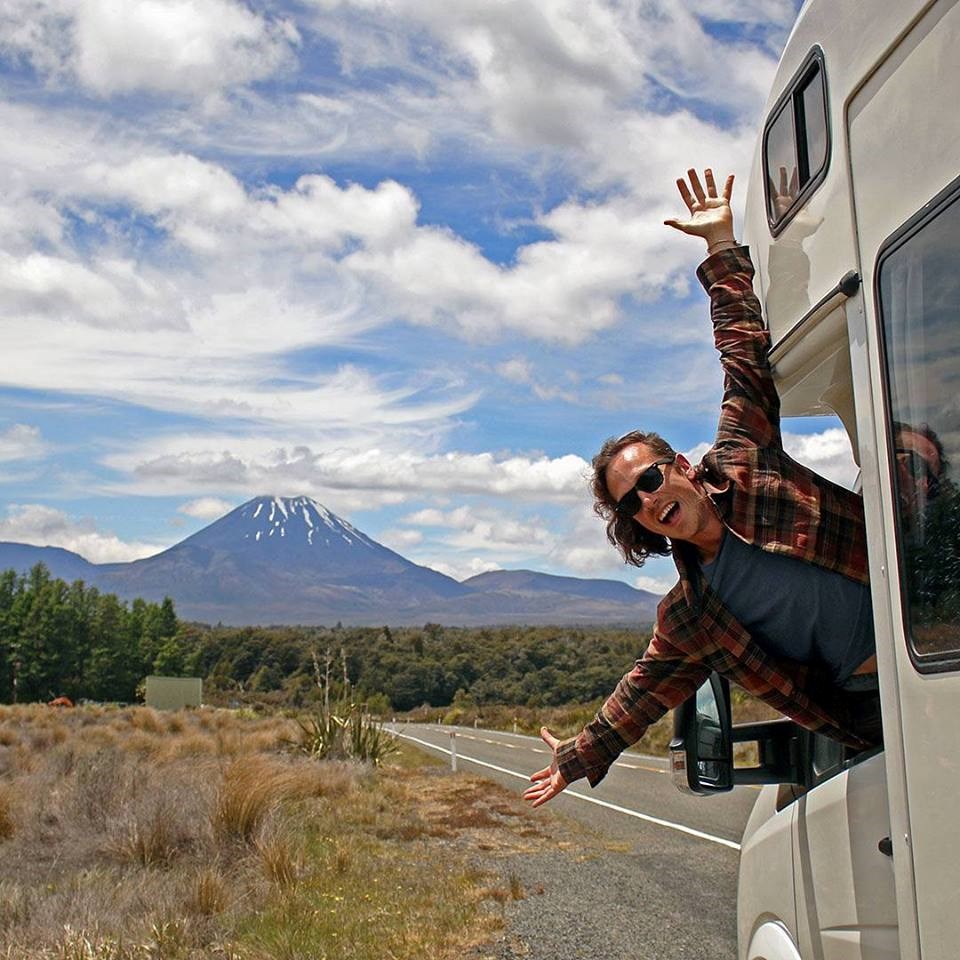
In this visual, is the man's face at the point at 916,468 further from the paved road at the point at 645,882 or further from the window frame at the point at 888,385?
the paved road at the point at 645,882

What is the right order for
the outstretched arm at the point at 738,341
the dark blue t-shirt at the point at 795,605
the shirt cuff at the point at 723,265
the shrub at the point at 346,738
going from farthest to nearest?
the shrub at the point at 346,738 < the shirt cuff at the point at 723,265 < the outstretched arm at the point at 738,341 < the dark blue t-shirt at the point at 795,605

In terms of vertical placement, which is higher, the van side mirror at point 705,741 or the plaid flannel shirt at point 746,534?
the plaid flannel shirt at point 746,534

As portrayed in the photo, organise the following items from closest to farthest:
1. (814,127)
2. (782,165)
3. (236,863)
Answer: (814,127)
(782,165)
(236,863)

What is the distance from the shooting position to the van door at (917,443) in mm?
2084

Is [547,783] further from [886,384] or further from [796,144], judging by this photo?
[796,144]

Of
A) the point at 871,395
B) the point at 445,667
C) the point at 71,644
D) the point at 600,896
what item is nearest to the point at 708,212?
the point at 871,395

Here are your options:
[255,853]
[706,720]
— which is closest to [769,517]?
[706,720]

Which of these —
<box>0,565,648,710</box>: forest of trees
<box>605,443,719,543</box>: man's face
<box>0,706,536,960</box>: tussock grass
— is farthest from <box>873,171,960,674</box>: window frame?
<box>0,565,648,710</box>: forest of trees

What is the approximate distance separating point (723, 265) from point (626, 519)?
817 millimetres

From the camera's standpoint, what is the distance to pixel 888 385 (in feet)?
7.70

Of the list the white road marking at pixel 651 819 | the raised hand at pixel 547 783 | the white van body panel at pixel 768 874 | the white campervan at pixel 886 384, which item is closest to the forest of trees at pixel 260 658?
the white road marking at pixel 651 819

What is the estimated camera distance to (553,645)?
6769 cm

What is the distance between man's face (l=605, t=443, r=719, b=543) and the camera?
10.5 feet

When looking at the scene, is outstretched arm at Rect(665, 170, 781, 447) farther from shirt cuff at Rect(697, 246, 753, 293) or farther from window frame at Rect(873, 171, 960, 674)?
window frame at Rect(873, 171, 960, 674)
